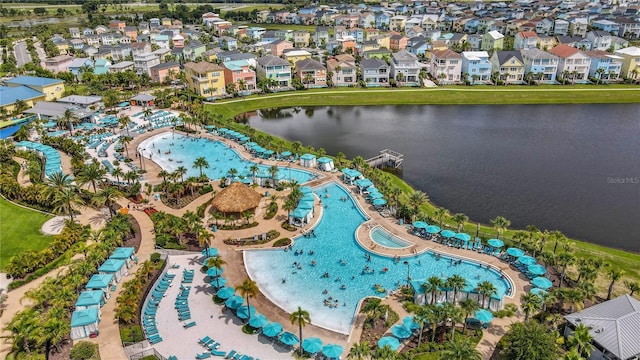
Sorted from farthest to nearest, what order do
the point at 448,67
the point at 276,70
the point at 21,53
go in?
the point at 21,53
the point at 448,67
the point at 276,70

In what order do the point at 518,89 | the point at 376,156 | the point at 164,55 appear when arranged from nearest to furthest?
the point at 376,156, the point at 518,89, the point at 164,55

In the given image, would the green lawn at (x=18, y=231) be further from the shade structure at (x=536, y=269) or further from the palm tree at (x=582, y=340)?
the palm tree at (x=582, y=340)

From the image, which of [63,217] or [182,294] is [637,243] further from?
[63,217]

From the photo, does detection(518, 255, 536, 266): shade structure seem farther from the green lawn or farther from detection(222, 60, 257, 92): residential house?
detection(222, 60, 257, 92): residential house

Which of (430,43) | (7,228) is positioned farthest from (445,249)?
(430,43)

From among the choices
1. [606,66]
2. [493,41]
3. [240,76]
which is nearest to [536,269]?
[240,76]

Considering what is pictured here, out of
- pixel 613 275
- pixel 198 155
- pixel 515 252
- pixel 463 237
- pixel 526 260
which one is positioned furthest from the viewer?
pixel 198 155

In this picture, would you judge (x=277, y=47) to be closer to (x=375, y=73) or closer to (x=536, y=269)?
(x=375, y=73)

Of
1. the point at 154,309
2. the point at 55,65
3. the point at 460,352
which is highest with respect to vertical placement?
the point at 55,65
